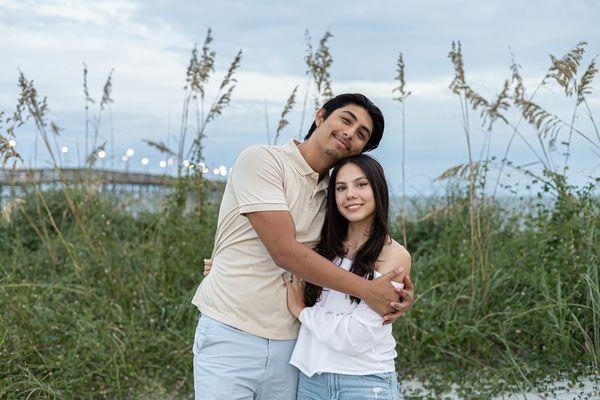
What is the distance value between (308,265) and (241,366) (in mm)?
463

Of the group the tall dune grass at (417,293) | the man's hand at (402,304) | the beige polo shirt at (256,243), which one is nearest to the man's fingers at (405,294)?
the man's hand at (402,304)

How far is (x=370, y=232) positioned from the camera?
9.63 feet

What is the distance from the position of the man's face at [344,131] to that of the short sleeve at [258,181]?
210 mm

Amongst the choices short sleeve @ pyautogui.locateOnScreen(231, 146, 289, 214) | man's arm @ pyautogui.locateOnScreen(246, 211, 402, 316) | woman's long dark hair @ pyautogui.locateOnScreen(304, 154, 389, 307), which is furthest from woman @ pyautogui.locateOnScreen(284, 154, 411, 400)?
short sleeve @ pyautogui.locateOnScreen(231, 146, 289, 214)

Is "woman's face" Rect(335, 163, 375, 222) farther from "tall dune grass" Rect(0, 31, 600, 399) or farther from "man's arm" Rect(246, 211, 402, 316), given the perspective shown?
"tall dune grass" Rect(0, 31, 600, 399)

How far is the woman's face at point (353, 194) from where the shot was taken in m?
2.86

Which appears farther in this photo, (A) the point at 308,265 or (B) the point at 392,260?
(B) the point at 392,260

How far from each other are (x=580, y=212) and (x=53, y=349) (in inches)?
135

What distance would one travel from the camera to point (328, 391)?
275 cm

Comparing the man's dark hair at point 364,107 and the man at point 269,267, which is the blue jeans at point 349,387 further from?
the man's dark hair at point 364,107

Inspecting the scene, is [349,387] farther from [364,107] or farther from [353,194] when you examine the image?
[364,107]

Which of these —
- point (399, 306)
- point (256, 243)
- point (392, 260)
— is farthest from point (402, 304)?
point (256, 243)

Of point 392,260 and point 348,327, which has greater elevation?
point 392,260

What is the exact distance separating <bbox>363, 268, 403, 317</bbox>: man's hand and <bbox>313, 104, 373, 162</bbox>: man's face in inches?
19.9
